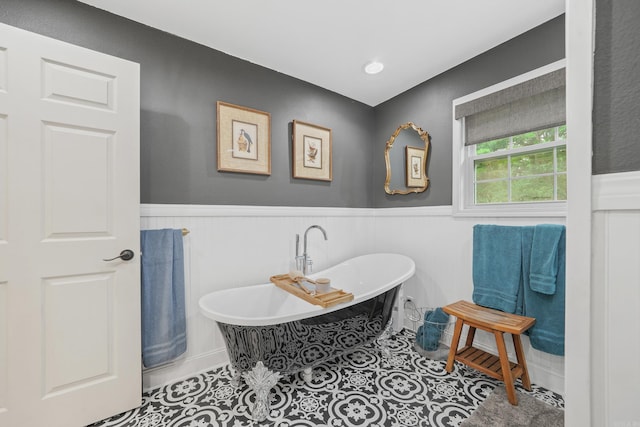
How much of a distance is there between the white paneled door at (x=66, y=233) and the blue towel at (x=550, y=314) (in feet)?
8.16

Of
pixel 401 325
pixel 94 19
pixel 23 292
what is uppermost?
pixel 94 19

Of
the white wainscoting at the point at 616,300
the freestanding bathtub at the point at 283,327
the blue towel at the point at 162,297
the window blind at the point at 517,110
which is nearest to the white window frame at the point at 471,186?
the window blind at the point at 517,110

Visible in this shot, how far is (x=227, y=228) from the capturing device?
214cm

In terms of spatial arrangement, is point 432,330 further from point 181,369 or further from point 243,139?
point 243,139

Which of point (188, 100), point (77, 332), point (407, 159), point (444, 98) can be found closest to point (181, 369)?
point (77, 332)

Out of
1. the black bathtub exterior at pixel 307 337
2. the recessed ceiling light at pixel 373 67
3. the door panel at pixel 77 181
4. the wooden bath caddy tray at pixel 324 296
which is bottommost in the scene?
the black bathtub exterior at pixel 307 337

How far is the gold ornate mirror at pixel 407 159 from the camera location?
2.54 meters

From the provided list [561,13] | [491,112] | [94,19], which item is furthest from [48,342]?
[561,13]

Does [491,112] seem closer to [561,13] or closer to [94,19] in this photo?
[561,13]

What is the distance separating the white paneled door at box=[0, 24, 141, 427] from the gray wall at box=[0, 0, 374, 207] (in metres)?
0.28

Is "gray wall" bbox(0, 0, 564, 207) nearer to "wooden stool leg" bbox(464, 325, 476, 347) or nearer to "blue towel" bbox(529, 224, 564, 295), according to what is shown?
"blue towel" bbox(529, 224, 564, 295)

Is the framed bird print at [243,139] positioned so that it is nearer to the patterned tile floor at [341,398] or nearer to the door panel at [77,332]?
the door panel at [77,332]

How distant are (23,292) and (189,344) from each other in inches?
38.6

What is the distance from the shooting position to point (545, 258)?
1.70 m
